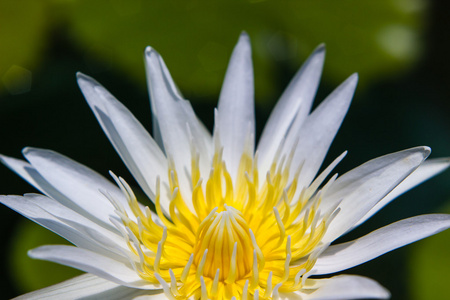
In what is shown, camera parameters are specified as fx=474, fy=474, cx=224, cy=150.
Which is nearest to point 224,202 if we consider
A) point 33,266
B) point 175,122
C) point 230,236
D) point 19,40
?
point 230,236

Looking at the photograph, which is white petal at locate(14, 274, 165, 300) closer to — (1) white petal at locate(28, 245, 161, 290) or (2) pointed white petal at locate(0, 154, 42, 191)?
(1) white petal at locate(28, 245, 161, 290)

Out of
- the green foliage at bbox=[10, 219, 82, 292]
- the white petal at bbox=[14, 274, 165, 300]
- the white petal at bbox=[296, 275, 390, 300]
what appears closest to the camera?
the white petal at bbox=[296, 275, 390, 300]

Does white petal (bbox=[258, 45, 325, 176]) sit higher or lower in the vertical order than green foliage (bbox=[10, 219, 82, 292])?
higher

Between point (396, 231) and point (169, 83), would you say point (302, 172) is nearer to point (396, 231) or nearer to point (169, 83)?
point (396, 231)

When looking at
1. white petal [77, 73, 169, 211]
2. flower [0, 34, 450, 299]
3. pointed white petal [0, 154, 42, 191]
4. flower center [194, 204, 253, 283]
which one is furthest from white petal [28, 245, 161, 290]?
pointed white petal [0, 154, 42, 191]

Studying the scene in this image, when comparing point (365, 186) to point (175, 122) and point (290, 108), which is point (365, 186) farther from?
point (175, 122)

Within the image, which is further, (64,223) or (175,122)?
(175,122)

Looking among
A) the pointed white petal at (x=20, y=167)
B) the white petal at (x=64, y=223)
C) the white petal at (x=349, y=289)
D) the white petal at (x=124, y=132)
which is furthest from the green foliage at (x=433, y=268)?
the pointed white petal at (x=20, y=167)
